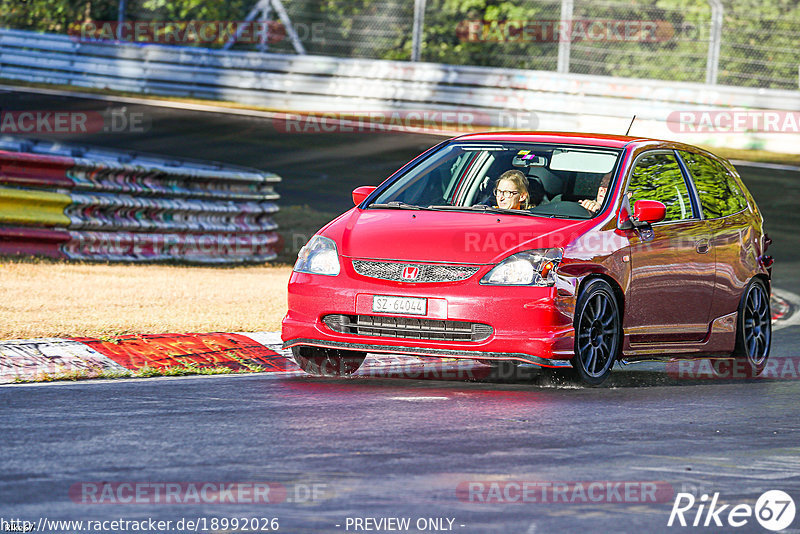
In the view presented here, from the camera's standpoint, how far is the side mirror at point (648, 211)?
959 cm

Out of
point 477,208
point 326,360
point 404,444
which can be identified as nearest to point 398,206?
point 477,208

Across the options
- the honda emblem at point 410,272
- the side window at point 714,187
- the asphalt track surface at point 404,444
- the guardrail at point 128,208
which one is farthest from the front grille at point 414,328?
the guardrail at point 128,208

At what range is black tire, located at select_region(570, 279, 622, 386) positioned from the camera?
9008 millimetres

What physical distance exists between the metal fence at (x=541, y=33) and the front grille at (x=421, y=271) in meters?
18.5

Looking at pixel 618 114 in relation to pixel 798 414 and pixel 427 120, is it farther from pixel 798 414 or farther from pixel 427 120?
pixel 798 414

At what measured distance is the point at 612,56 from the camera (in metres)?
28.0

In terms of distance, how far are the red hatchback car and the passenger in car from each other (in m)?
0.01

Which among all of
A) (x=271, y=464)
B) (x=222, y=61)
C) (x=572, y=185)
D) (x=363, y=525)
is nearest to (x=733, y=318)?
(x=572, y=185)

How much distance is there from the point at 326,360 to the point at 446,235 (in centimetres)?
120

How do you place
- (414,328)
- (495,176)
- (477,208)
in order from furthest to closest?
(495,176) → (477,208) → (414,328)

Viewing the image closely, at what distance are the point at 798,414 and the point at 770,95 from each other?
18722mm

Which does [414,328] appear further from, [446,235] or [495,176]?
[495,176]

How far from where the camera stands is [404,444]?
23.2 feet

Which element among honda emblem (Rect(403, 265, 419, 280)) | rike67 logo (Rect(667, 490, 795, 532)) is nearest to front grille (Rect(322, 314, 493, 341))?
honda emblem (Rect(403, 265, 419, 280))
